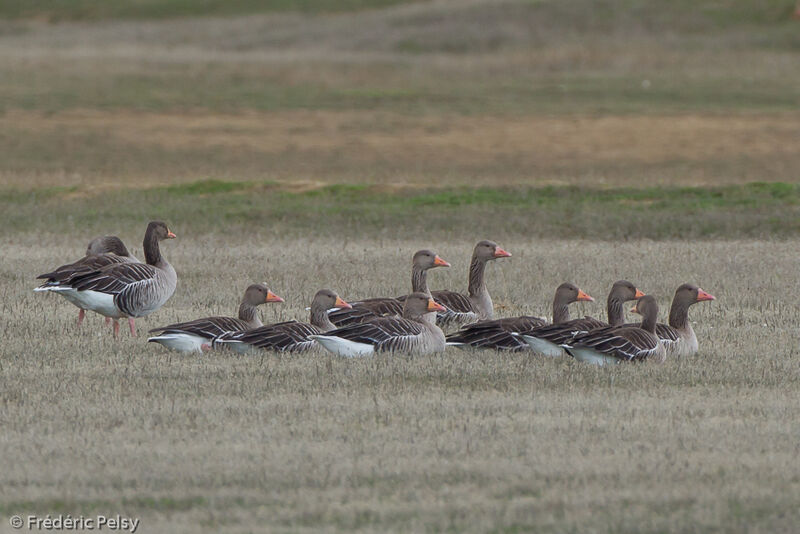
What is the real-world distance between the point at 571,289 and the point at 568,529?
6.13m

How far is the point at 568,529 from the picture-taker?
23.4ft

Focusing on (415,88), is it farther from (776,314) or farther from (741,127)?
(776,314)

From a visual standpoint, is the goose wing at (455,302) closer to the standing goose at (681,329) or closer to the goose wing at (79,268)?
the standing goose at (681,329)

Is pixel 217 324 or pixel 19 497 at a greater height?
pixel 217 324

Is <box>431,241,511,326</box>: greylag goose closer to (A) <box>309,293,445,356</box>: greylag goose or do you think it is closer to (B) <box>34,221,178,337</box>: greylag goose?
(A) <box>309,293,445,356</box>: greylag goose

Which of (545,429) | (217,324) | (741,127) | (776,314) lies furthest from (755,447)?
(741,127)

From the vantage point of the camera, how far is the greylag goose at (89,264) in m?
13.3

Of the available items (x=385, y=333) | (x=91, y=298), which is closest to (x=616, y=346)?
(x=385, y=333)

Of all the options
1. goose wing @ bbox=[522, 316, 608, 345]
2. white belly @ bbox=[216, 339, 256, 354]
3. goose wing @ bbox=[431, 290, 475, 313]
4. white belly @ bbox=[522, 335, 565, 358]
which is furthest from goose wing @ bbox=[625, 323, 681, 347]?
white belly @ bbox=[216, 339, 256, 354]

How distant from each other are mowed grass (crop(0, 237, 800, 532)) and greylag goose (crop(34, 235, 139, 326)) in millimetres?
438

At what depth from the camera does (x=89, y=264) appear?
545 inches

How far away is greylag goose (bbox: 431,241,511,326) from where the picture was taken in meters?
14.6

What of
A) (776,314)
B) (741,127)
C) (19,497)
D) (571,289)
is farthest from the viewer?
(741,127)

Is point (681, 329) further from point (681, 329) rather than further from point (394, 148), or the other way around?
point (394, 148)
